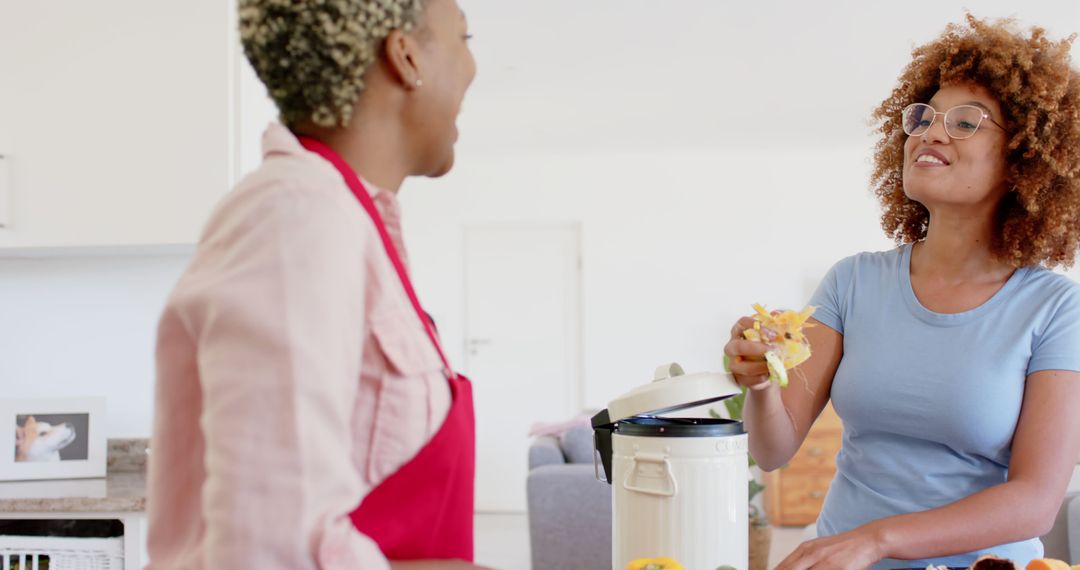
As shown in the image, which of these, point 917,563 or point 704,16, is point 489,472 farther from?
point 917,563

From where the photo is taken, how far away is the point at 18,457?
2477 mm

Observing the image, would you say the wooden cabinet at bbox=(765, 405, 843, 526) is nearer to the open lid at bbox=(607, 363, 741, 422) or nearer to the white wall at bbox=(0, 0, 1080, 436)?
the white wall at bbox=(0, 0, 1080, 436)

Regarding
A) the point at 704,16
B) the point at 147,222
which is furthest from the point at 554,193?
the point at 147,222

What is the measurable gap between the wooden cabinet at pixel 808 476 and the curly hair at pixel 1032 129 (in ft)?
17.4

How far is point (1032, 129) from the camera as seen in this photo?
4.95 ft

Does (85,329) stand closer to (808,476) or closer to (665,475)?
(665,475)

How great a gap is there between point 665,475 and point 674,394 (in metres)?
0.10

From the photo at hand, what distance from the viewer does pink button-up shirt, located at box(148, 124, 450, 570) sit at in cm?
62

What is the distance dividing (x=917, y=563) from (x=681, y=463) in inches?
17.0

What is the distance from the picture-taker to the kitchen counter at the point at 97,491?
84.2 inches

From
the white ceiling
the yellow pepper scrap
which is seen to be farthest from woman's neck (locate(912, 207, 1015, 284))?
the white ceiling

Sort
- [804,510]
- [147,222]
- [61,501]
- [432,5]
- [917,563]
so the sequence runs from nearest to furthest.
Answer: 1. [432,5]
2. [917,563]
3. [61,501]
4. [147,222]
5. [804,510]

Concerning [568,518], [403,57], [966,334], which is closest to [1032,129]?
[966,334]

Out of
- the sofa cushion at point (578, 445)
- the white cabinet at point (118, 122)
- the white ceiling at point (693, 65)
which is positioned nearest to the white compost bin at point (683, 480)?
the white cabinet at point (118, 122)
